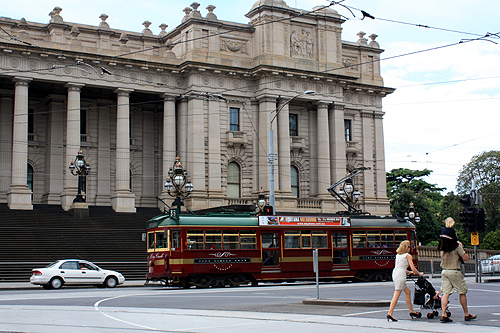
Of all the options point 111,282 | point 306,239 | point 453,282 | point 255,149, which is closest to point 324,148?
point 255,149

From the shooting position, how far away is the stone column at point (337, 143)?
55062mm

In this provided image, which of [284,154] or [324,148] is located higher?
[324,148]

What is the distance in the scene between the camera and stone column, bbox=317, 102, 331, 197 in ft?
178

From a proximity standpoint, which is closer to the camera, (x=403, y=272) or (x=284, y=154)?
(x=403, y=272)

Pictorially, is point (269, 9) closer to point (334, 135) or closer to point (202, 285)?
point (334, 135)

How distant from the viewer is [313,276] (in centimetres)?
3281

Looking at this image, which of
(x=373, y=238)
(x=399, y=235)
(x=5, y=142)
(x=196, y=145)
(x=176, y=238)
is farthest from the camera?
(x=196, y=145)

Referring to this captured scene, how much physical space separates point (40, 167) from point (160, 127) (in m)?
9.50

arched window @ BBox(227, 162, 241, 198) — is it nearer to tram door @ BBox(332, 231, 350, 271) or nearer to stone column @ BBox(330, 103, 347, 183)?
stone column @ BBox(330, 103, 347, 183)

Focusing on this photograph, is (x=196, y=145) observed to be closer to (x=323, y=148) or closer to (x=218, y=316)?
(x=323, y=148)

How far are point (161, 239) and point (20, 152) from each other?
18036 millimetres

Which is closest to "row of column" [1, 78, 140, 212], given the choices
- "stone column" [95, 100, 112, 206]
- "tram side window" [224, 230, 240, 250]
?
"stone column" [95, 100, 112, 206]

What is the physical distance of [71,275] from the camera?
3081cm

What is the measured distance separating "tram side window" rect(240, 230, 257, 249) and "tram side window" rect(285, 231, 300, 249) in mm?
1587
